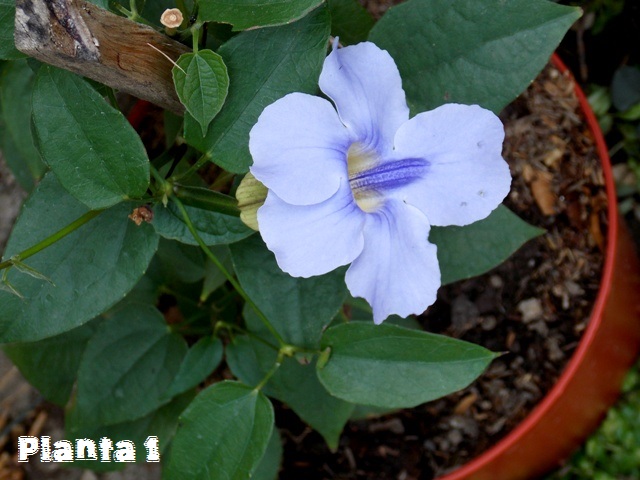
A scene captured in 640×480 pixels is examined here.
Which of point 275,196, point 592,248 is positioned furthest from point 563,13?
point 592,248

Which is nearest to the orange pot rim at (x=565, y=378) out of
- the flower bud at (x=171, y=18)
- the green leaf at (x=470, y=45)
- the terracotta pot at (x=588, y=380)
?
the terracotta pot at (x=588, y=380)

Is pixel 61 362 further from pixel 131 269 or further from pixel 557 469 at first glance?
pixel 557 469

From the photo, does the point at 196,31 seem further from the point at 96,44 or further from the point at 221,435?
the point at 221,435

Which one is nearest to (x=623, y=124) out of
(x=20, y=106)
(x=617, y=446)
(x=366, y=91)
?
(x=617, y=446)

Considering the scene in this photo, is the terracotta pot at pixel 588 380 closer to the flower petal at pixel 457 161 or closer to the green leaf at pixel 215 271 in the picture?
the green leaf at pixel 215 271

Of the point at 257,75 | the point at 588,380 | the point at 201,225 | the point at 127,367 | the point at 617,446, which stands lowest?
the point at 617,446

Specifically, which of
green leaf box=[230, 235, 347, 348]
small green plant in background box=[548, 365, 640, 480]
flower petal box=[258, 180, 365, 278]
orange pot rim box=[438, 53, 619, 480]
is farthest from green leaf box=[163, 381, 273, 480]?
small green plant in background box=[548, 365, 640, 480]
